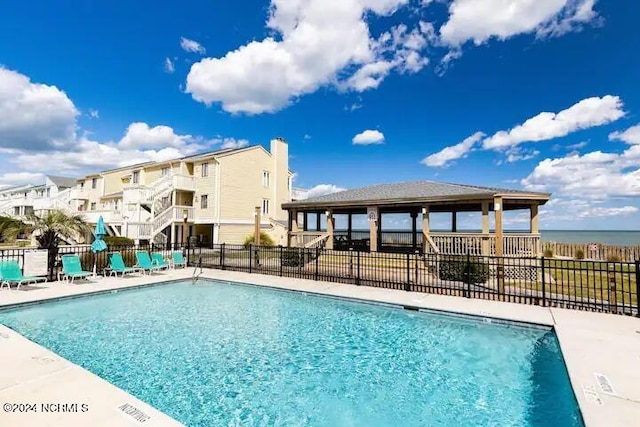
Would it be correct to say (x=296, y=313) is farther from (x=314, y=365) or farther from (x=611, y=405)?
(x=611, y=405)

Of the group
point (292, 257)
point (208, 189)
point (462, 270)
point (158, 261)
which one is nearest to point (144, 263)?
point (158, 261)

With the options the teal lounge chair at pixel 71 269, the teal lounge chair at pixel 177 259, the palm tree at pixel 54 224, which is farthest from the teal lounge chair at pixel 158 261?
the palm tree at pixel 54 224

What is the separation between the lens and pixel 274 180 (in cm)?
3406

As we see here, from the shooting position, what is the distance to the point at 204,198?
1166 inches

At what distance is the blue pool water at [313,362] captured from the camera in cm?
465

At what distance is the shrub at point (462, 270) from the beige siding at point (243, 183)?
21089mm

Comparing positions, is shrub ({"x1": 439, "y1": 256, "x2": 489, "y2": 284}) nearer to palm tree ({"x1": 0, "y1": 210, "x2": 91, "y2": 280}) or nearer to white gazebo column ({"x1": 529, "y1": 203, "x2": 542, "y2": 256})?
white gazebo column ({"x1": 529, "y1": 203, "x2": 542, "y2": 256})

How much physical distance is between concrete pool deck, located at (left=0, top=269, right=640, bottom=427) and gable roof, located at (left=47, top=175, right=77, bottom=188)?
4808cm

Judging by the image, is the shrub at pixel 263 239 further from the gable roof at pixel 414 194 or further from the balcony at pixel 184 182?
the gable roof at pixel 414 194

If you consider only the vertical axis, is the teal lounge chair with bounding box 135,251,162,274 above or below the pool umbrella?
below

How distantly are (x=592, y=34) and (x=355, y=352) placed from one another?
2087cm

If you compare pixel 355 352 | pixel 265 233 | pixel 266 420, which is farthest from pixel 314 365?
pixel 265 233

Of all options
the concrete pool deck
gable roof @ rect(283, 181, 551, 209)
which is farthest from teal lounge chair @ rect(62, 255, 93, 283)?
gable roof @ rect(283, 181, 551, 209)

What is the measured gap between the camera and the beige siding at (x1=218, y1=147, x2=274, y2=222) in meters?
29.5
